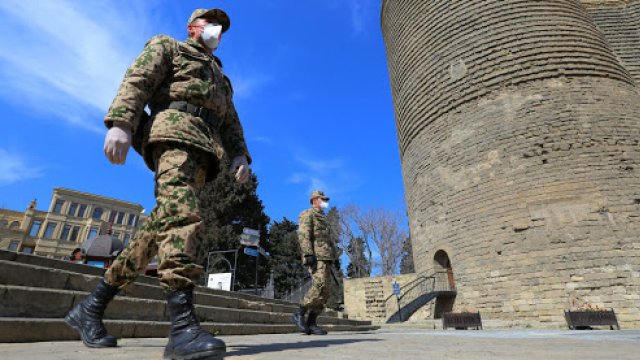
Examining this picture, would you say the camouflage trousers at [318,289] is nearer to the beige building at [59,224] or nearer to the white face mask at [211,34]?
the white face mask at [211,34]

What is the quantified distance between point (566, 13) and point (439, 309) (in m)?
11.8

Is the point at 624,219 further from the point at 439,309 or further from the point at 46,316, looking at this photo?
the point at 46,316

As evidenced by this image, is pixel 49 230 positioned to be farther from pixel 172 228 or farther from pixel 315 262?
pixel 172 228

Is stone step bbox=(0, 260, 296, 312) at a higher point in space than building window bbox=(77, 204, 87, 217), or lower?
lower

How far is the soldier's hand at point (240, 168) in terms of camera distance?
8.73ft

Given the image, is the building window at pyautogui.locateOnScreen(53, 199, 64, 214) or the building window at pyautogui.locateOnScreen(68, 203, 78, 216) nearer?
the building window at pyautogui.locateOnScreen(53, 199, 64, 214)

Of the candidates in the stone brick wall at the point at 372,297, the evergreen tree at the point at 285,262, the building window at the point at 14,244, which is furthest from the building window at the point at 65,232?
the stone brick wall at the point at 372,297

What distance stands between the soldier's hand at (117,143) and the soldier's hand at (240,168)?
824 millimetres

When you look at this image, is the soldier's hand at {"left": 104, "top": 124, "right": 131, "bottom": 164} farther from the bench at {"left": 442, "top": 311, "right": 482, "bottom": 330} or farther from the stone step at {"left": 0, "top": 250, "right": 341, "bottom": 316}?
the bench at {"left": 442, "top": 311, "right": 482, "bottom": 330}

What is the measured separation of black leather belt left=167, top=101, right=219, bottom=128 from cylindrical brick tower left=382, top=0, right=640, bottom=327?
10782 millimetres

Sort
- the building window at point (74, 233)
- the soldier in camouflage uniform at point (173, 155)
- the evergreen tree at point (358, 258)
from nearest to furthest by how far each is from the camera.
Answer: the soldier in camouflage uniform at point (173, 155) < the evergreen tree at point (358, 258) < the building window at point (74, 233)

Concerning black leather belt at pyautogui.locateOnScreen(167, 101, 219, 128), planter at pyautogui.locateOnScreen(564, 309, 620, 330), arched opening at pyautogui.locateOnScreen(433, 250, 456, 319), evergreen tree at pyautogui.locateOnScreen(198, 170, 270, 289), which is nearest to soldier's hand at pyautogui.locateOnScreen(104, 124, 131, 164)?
black leather belt at pyautogui.locateOnScreen(167, 101, 219, 128)

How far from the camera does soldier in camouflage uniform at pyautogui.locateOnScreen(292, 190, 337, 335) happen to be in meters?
4.47

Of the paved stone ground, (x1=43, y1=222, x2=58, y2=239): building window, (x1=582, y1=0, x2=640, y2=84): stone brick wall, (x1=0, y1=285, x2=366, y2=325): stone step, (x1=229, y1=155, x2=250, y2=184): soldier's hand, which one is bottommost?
the paved stone ground
